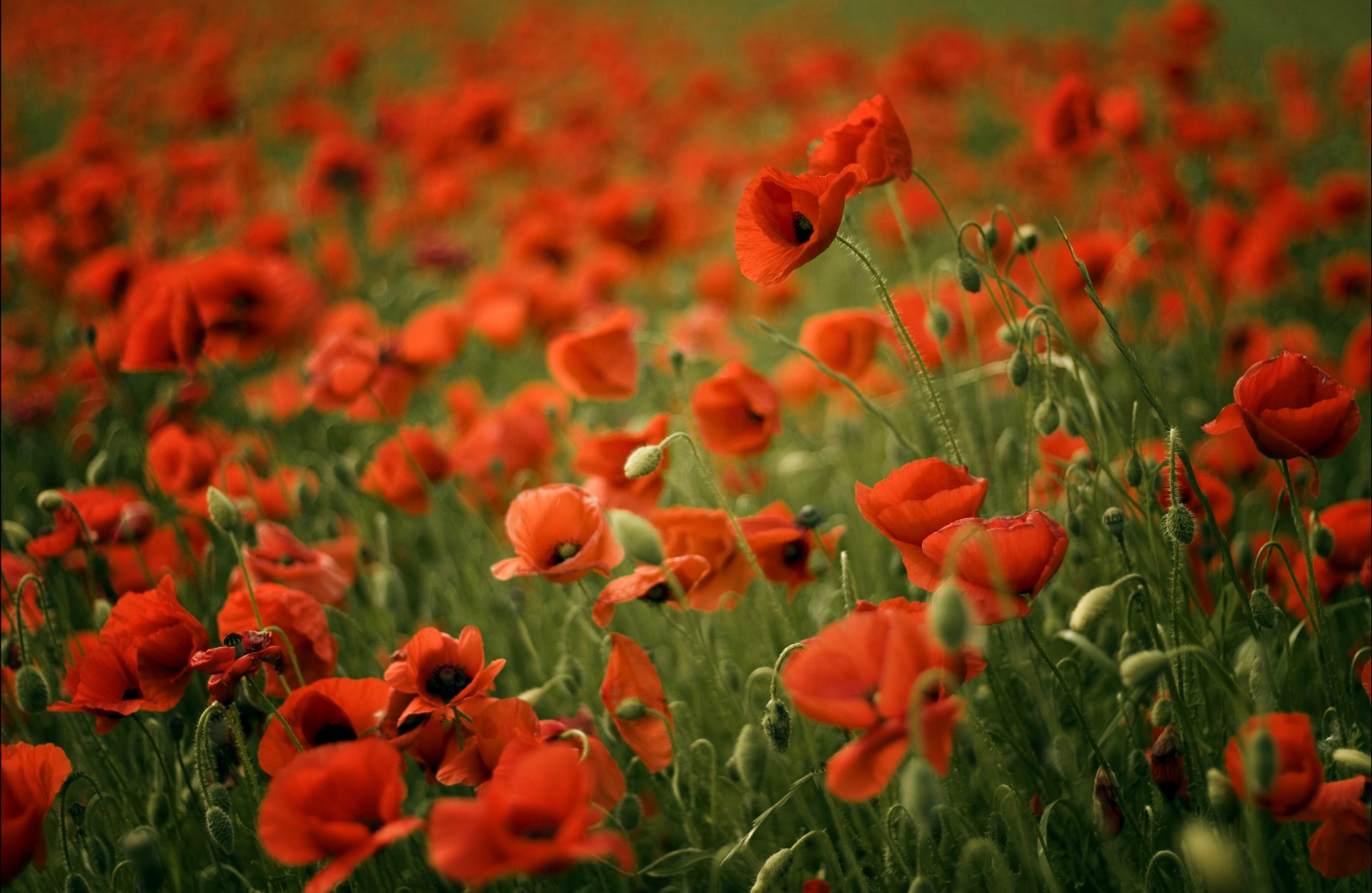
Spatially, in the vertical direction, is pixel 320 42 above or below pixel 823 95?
above

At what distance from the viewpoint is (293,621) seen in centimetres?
130

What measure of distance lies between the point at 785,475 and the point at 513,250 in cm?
151

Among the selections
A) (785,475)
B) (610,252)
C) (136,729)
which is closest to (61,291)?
(610,252)

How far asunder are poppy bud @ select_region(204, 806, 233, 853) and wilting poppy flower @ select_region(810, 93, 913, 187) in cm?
104

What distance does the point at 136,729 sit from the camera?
1.60m

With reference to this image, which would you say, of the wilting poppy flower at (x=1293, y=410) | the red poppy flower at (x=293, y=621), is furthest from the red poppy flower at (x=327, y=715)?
the wilting poppy flower at (x=1293, y=410)

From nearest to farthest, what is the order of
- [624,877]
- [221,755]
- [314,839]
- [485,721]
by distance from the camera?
1. [314,839]
2. [485,721]
3. [624,877]
4. [221,755]

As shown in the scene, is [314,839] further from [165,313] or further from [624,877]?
[165,313]

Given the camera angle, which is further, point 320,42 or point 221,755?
point 320,42

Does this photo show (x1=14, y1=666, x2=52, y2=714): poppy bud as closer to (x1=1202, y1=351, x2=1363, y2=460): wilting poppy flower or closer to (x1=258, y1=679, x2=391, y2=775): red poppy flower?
(x1=258, y1=679, x2=391, y2=775): red poppy flower

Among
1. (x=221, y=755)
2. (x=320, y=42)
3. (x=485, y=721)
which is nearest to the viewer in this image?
(x=485, y=721)

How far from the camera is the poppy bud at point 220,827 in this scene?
1.08 meters

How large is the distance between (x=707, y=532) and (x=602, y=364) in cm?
55

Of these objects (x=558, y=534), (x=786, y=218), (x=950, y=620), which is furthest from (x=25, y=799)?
(x=786, y=218)
